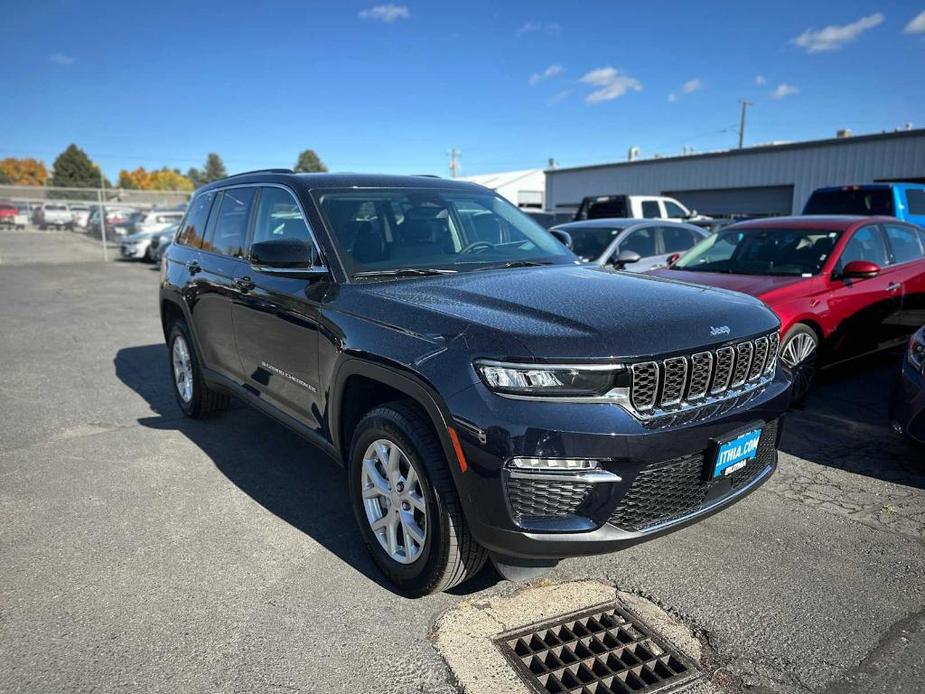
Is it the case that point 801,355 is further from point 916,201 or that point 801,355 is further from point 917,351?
point 916,201

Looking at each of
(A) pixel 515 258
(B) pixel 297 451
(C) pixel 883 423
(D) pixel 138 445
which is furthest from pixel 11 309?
(C) pixel 883 423

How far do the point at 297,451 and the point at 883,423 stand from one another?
15.0 feet

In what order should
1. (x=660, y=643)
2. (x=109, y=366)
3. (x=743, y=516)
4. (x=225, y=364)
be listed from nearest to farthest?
(x=660, y=643) < (x=743, y=516) < (x=225, y=364) < (x=109, y=366)

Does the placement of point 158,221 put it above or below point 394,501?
above

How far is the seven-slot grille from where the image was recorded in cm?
259

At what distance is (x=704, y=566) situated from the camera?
3.28 metres

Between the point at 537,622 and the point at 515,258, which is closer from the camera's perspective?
the point at 537,622

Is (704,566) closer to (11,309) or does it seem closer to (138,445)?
(138,445)

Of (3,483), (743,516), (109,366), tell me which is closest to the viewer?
(743,516)

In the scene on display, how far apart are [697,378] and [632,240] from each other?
7355 mm

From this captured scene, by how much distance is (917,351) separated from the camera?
4.40m

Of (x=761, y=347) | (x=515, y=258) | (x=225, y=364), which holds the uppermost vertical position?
(x=515, y=258)

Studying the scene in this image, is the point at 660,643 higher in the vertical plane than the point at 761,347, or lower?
lower

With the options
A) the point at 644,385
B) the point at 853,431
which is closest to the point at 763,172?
the point at 853,431
